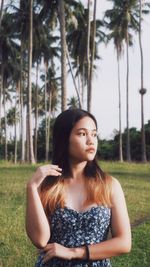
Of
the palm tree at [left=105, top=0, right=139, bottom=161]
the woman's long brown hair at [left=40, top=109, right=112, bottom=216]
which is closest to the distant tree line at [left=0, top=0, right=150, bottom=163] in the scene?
the palm tree at [left=105, top=0, right=139, bottom=161]

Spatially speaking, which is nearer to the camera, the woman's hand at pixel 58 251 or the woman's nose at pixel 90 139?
the woman's hand at pixel 58 251

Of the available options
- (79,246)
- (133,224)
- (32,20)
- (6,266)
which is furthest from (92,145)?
(32,20)

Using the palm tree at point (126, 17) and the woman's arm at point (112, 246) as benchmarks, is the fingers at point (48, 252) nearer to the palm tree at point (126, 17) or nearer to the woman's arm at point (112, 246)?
the woman's arm at point (112, 246)

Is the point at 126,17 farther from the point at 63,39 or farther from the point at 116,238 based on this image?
the point at 116,238

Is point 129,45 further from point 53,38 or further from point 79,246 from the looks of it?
point 79,246

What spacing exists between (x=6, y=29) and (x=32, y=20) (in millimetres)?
7546

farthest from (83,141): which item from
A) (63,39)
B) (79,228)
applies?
(63,39)

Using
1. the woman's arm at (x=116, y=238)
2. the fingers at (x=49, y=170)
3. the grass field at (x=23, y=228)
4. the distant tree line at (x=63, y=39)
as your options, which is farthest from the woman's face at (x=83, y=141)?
the distant tree line at (x=63, y=39)

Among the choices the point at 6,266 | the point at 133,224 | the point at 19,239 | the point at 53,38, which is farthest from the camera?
the point at 53,38

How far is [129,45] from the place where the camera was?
46906 millimetres

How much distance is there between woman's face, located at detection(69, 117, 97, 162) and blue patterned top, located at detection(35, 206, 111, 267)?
0.29 metres

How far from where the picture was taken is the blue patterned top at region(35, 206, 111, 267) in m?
2.80

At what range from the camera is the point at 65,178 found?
296 cm

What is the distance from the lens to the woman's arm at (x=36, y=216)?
2754mm
